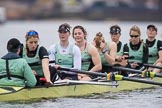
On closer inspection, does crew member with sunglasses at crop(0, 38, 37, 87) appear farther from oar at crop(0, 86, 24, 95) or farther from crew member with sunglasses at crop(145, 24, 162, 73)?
crew member with sunglasses at crop(145, 24, 162, 73)

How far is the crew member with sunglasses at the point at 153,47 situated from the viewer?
18.0 meters

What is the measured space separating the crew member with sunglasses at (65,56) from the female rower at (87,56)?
26cm

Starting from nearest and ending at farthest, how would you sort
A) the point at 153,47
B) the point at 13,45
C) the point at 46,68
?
the point at 13,45 < the point at 46,68 < the point at 153,47

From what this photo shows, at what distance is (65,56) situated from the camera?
15.6m

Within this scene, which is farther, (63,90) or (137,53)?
(137,53)

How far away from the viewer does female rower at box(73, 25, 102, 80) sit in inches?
618

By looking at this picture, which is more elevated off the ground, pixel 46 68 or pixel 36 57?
pixel 36 57

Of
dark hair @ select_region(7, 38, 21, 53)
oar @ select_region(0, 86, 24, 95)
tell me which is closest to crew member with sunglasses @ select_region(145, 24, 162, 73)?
oar @ select_region(0, 86, 24, 95)

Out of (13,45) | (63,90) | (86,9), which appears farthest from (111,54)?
(86,9)

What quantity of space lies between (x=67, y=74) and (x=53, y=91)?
1.10m

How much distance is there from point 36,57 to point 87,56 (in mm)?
1717

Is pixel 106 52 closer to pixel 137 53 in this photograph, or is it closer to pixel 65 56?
pixel 137 53

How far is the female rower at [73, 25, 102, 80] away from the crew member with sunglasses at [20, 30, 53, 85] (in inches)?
43.5

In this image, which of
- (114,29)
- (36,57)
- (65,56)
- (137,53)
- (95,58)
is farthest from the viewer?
(137,53)
